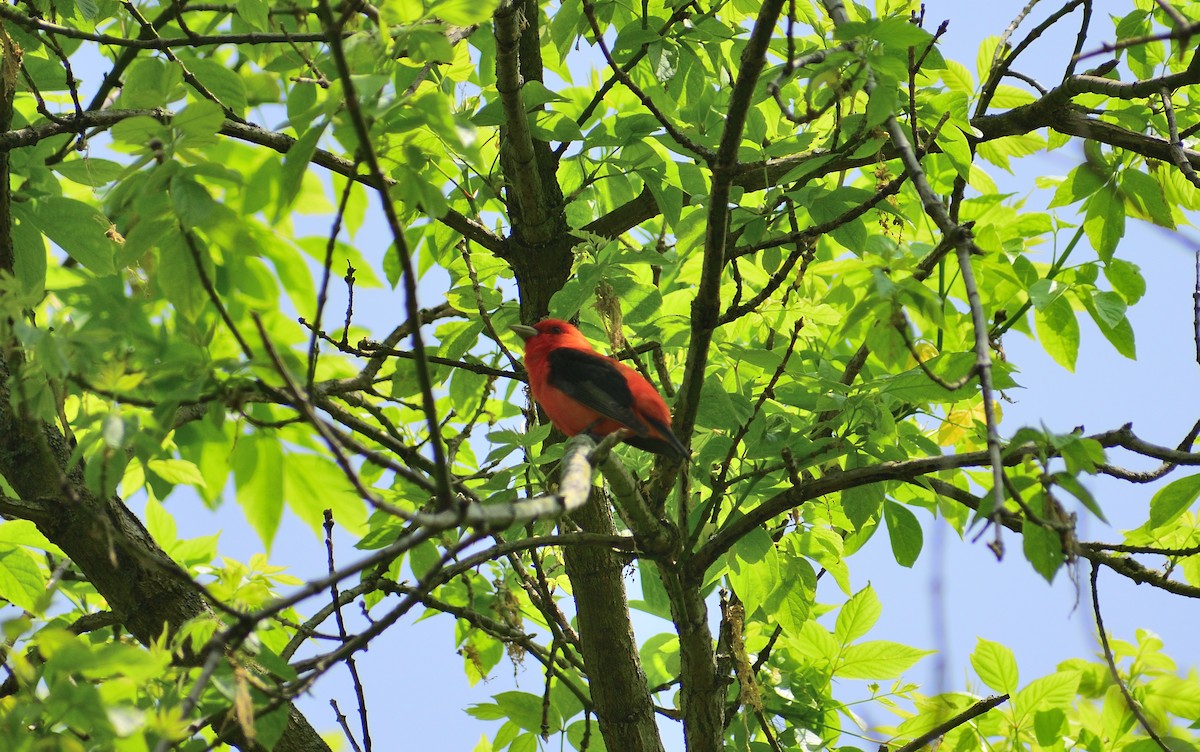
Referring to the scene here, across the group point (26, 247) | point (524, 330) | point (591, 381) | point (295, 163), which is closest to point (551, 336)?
point (524, 330)

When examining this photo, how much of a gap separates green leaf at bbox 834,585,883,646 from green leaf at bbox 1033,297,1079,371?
130cm

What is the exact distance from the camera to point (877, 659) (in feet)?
14.9

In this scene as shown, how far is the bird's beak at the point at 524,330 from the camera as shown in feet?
15.3

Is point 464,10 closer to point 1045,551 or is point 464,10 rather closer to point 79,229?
point 1045,551

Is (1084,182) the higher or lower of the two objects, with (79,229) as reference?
higher

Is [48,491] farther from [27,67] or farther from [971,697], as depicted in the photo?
[971,697]

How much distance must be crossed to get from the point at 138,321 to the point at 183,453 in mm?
1061

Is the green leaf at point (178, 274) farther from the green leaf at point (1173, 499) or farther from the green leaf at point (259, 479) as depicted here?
the green leaf at point (1173, 499)

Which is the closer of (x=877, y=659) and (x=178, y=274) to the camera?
(x=178, y=274)

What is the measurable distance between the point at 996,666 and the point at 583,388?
6.82 ft

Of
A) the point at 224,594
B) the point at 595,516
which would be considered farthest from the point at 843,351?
the point at 224,594

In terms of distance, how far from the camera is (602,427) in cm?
475

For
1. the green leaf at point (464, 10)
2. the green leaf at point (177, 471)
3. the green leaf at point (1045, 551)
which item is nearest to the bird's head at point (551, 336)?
the green leaf at point (177, 471)

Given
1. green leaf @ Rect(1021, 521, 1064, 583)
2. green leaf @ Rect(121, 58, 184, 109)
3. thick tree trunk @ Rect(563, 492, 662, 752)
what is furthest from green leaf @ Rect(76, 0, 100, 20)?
green leaf @ Rect(1021, 521, 1064, 583)
